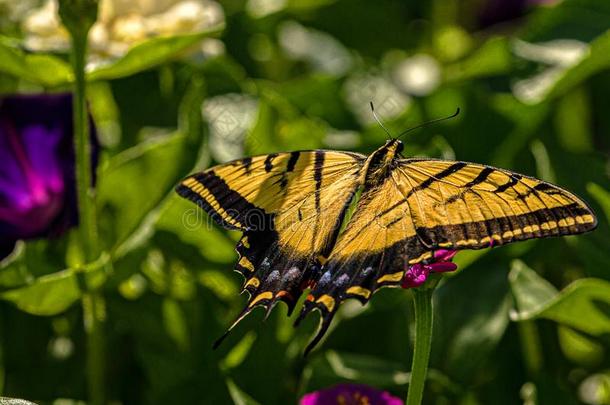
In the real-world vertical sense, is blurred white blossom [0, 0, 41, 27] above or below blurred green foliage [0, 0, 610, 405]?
above

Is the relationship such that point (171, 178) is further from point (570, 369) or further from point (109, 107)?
point (570, 369)

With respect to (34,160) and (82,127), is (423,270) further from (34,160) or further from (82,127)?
(34,160)

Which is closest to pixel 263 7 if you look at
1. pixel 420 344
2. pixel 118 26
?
pixel 118 26

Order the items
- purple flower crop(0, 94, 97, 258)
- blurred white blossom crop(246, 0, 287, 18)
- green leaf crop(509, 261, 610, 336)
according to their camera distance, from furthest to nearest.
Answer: blurred white blossom crop(246, 0, 287, 18) < purple flower crop(0, 94, 97, 258) < green leaf crop(509, 261, 610, 336)

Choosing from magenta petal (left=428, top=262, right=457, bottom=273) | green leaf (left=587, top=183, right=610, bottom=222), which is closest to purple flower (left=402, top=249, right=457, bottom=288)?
magenta petal (left=428, top=262, right=457, bottom=273)

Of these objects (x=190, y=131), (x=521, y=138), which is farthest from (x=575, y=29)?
(x=190, y=131)

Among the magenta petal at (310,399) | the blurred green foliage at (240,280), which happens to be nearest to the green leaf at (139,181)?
the blurred green foliage at (240,280)

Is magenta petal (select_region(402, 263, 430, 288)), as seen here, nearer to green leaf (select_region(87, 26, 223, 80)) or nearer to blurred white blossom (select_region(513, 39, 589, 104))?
green leaf (select_region(87, 26, 223, 80))

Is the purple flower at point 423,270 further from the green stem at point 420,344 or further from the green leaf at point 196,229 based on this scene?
the green leaf at point 196,229
